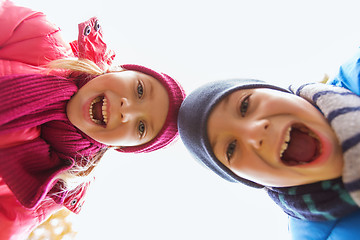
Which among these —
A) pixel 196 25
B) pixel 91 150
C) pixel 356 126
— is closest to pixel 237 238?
pixel 91 150

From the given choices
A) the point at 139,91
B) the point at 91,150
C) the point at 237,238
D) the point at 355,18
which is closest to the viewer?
the point at 139,91

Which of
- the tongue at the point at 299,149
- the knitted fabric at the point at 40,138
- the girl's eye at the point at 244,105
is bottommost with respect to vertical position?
the knitted fabric at the point at 40,138

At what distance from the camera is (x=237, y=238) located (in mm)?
1266

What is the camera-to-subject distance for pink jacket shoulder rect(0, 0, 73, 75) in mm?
922

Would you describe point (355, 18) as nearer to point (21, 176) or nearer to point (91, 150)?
point (91, 150)

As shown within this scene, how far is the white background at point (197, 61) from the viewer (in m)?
1.21

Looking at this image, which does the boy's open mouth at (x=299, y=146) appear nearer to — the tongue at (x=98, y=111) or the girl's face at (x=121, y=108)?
the girl's face at (x=121, y=108)

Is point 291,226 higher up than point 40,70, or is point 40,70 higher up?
point 40,70

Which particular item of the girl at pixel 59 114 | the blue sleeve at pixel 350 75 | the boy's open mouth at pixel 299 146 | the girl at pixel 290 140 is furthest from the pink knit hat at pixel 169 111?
the blue sleeve at pixel 350 75

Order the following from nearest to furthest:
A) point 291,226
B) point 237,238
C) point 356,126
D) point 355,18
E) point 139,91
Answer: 1. point 356,126
2. point 291,226
3. point 139,91
4. point 355,18
5. point 237,238

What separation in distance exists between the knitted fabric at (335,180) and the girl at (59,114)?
426mm

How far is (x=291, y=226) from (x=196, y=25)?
97 centimetres

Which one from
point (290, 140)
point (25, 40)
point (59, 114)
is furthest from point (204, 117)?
point (25, 40)

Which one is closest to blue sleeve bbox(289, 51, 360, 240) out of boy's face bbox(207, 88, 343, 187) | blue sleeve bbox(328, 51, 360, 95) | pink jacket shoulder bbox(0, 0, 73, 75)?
blue sleeve bbox(328, 51, 360, 95)
